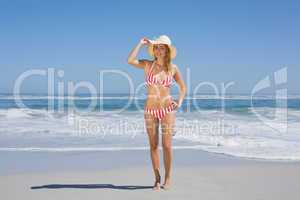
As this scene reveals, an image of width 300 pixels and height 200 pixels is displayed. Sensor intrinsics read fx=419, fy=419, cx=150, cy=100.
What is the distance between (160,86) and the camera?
4.69m

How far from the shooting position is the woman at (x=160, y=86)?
15.1 ft

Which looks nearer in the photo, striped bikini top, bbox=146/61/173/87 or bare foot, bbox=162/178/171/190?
striped bikini top, bbox=146/61/173/87

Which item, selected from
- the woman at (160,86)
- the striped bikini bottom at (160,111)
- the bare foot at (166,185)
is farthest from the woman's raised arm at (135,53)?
the bare foot at (166,185)

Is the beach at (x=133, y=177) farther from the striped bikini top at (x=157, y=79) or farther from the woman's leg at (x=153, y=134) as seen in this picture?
the striped bikini top at (x=157, y=79)

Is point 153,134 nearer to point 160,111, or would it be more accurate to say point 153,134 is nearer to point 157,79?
point 160,111

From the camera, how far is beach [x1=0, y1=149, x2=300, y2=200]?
4.60 m

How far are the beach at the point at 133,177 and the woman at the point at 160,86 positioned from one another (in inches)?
25.8

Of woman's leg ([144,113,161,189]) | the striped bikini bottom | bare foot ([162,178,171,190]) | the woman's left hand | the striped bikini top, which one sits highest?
the striped bikini top

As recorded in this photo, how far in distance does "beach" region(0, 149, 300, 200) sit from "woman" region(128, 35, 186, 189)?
656mm

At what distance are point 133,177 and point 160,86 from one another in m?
1.46

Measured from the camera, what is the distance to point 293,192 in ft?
15.6

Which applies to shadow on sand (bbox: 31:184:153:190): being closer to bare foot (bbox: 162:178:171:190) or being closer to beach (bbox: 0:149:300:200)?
beach (bbox: 0:149:300:200)

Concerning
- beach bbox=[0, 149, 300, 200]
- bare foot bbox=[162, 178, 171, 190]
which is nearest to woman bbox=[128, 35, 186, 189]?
bare foot bbox=[162, 178, 171, 190]

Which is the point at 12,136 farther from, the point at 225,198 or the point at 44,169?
the point at 225,198
